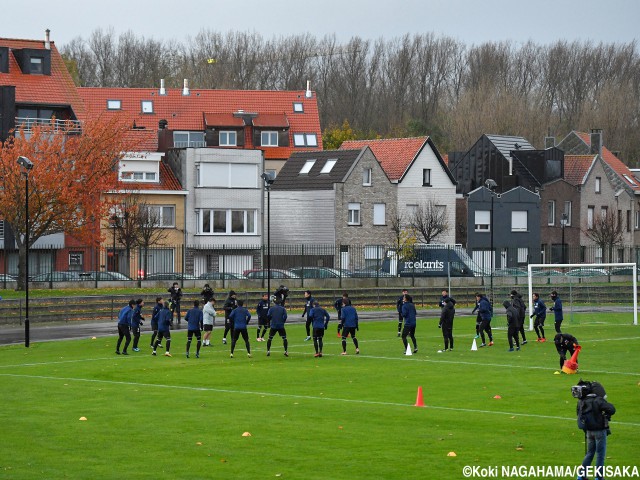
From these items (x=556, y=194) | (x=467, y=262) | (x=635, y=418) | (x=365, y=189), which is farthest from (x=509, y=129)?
(x=635, y=418)

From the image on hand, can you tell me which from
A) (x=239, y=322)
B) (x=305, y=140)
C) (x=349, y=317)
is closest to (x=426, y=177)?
(x=305, y=140)

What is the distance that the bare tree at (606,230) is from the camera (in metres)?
84.5

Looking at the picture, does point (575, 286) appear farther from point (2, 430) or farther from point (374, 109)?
point (374, 109)

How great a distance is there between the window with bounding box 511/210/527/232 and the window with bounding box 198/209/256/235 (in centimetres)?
2066

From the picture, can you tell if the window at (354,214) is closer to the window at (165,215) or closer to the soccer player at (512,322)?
the window at (165,215)

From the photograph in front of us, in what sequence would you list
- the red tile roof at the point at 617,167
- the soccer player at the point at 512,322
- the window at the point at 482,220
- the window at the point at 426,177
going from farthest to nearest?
the red tile roof at the point at 617,167, the window at the point at 482,220, the window at the point at 426,177, the soccer player at the point at 512,322

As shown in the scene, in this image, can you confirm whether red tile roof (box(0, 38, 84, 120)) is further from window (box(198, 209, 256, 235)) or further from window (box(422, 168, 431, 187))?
window (box(422, 168, 431, 187))

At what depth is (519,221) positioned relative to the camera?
8656 centimetres

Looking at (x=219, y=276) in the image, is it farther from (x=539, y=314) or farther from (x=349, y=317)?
(x=349, y=317)

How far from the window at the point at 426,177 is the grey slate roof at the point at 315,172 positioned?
6591mm

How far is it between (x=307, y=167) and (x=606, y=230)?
Result: 2232 centimetres

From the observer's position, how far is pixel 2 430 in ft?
70.3

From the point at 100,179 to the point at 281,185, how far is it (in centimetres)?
2326

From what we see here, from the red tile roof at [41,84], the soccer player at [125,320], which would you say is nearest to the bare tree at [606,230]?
the red tile roof at [41,84]
